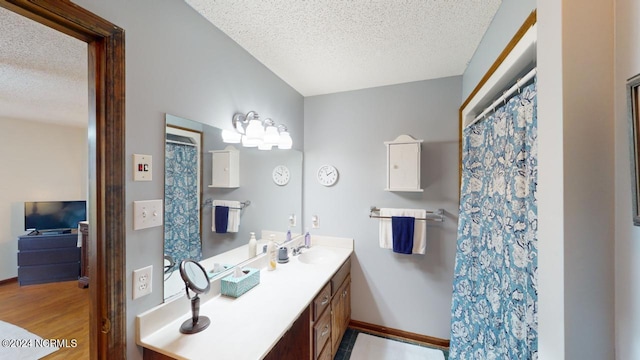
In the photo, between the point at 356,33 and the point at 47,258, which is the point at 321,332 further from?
the point at 47,258

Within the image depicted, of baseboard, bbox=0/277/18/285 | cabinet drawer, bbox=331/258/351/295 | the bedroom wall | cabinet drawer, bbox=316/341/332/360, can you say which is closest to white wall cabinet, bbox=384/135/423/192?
cabinet drawer, bbox=331/258/351/295

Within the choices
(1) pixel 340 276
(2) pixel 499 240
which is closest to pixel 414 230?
(1) pixel 340 276

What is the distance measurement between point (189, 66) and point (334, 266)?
67.0 inches

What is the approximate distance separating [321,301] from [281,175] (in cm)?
121

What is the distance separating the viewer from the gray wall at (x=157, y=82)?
0.94 metres

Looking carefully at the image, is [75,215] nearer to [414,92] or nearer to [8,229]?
[8,229]

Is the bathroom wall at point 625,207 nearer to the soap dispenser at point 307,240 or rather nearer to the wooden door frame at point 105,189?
the wooden door frame at point 105,189

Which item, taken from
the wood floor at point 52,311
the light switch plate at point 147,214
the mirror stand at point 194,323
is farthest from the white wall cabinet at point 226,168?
the wood floor at point 52,311

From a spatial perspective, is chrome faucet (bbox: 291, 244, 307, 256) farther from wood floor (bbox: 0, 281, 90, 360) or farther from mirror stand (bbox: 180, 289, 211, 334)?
wood floor (bbox: 0, 281, 90, 360)

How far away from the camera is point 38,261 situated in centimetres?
306

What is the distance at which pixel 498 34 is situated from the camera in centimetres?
122

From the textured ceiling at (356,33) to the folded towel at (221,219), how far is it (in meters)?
1.19

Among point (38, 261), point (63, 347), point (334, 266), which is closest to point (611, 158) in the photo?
point (334, 266)

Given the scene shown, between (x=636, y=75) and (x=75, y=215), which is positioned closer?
(x=636, y=75)
